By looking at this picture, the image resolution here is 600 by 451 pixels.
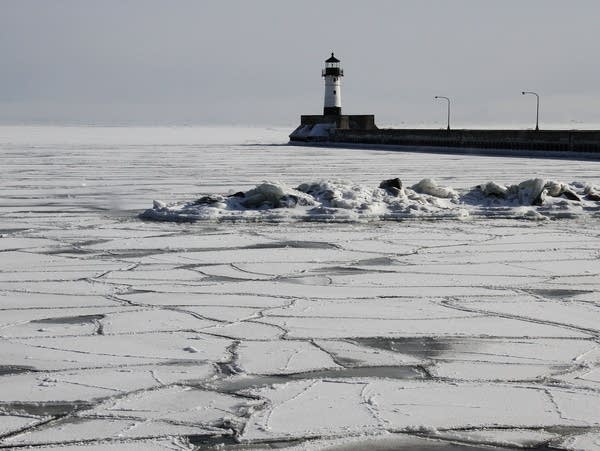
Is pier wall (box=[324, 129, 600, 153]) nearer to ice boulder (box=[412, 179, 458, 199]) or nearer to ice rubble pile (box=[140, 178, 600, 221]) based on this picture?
ice rubble pile (box=[140, 178, 600, 221])

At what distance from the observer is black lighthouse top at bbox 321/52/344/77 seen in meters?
70.8

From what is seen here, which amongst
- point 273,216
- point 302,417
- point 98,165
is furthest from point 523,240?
point 98,165

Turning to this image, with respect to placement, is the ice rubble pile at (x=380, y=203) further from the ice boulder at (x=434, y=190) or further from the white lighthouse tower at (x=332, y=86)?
the white lighthouse tower at (x=332, y=86)

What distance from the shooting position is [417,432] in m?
4.43

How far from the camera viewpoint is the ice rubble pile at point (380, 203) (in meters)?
14.3

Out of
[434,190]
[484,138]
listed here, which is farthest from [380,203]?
[484,138]

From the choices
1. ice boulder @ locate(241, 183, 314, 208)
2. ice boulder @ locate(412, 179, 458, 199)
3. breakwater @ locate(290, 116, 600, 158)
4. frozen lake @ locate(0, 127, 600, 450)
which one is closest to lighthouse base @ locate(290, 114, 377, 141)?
breakwater @ locate(290, 116, 600, 158)

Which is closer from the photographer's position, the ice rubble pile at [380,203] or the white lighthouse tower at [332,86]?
the ice rubble pile at [380,203]

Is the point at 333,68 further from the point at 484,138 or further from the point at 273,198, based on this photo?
the point at 273,198

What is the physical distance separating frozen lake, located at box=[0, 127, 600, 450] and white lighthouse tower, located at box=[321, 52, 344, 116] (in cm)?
5783

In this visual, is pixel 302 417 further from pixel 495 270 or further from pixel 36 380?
pixel 495 270

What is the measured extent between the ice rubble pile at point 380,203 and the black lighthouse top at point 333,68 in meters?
55.3

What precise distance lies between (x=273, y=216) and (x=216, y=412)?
9.55 meters

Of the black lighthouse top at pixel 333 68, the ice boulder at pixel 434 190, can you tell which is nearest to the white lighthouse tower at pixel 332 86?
the black lighthouse top at pixel 333 68
